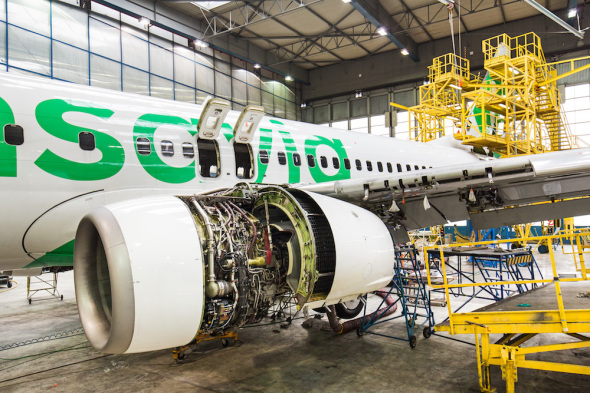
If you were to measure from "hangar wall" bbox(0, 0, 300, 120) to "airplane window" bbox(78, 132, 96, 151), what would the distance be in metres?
17.7

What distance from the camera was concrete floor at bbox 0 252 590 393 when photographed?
17.6ft

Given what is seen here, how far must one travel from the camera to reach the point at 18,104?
552 cm

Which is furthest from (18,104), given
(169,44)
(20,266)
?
(169,44)

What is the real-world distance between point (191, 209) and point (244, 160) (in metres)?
2.96

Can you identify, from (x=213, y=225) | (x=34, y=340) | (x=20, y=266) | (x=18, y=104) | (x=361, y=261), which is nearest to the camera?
(x=213, y=225)

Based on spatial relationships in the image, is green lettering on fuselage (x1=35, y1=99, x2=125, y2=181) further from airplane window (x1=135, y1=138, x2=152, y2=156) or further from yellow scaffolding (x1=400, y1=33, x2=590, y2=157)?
yellow scaffolding (x1=400, y1=33, x2=590, y2=157)

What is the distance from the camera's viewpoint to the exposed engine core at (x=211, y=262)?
3.86 meters

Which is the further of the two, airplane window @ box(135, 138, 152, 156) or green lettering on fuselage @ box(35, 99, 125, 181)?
airplane window @ box(135, 138, 152, 156)

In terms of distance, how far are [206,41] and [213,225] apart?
27048 millimetres

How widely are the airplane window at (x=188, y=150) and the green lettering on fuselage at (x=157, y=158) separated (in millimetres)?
113

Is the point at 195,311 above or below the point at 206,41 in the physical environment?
below

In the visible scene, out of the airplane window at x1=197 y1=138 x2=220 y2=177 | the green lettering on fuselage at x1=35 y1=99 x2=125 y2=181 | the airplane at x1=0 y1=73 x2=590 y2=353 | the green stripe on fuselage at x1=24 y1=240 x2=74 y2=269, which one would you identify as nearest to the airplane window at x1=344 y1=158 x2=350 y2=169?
the airplane at x1=0 y1=73 x2=590 y2=353

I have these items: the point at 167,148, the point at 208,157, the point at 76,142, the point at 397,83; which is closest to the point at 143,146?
the point at 167,148

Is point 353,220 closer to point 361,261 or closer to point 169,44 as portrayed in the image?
point 361,261
